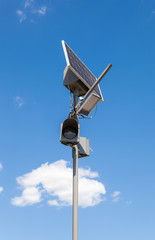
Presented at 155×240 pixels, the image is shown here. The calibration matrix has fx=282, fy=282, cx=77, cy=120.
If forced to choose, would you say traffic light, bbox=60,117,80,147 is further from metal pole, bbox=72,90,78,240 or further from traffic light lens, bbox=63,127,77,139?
metal pole, bbox=72,90,78,240

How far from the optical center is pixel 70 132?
5.89 metres

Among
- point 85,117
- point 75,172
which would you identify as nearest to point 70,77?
point 85,117

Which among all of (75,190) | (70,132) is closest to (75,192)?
(75,190)

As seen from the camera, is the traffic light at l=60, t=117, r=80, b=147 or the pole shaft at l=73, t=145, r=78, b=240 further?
the traffic light at l=60, t=117, r=80, b=147

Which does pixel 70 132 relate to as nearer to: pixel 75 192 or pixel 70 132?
pixel 70 132

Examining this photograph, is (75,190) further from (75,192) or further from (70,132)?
(70,132)

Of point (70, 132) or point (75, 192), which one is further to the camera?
point (70, 132)

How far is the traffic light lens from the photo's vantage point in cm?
585

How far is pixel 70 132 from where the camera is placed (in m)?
5.89

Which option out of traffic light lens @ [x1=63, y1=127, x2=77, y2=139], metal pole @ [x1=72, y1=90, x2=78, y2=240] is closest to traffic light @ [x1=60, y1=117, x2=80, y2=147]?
traffic light lens @ [x1=63, y1=127, x2=77, y2=139]

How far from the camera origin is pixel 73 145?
605 centimetres

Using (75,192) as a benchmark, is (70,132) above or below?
above

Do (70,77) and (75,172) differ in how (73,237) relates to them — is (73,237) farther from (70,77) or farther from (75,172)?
(70,77)

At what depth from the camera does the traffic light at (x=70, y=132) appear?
19.0ft
